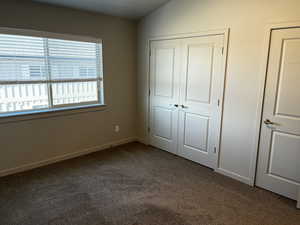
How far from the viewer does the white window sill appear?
9.81 ft

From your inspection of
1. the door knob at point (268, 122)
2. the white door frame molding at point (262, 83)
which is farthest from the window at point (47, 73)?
the door knob at point (268, 122)

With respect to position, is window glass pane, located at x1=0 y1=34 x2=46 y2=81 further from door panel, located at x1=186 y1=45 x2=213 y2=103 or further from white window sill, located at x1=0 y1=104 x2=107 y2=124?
door panel, located at x1=186 y1=45 x2=213 y2=103

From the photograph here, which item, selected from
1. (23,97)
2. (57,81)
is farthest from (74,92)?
(23,97)

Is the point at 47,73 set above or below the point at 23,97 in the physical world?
above

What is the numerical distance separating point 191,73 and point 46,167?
2759 millimetres

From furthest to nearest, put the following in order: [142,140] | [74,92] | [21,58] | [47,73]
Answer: [142,140] → [74,92] → [47,73] → [21,58]

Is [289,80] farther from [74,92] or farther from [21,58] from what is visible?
[21,58]

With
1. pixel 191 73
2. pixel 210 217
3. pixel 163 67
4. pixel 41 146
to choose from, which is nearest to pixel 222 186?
pixel 210 217

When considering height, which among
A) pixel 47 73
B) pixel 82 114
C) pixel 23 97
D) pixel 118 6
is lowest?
pixel 82 114

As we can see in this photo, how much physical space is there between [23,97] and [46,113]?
391 mm

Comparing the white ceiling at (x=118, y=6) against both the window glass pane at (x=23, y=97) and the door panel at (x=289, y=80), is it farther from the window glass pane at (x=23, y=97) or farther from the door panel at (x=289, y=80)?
the door panel at (x=289, y=80)

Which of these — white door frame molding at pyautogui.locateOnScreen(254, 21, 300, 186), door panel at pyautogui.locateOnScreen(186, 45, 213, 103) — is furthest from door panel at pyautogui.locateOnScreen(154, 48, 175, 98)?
white door frame molding at pyautogui.locateOnScreen(254, 21, 300, 186)

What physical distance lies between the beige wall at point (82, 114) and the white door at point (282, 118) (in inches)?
102

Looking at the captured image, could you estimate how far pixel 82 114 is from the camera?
12.3 ft
